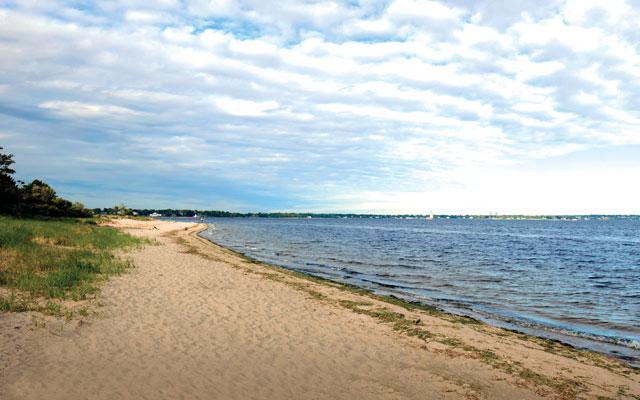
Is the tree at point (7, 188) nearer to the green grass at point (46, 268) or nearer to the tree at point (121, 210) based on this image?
the green grass at point (46, 268)

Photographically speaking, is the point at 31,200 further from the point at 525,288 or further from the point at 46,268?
the point at 525,288

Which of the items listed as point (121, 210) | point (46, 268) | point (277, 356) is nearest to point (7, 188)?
point (46, 268)

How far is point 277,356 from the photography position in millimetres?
10578

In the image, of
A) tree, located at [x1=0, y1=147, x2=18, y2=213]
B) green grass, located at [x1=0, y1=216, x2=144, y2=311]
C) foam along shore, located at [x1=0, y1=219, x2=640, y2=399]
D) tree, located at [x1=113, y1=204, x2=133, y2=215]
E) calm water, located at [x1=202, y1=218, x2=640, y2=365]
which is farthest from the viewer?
tree, located at [x1=113, y1=204, x2=133, y2=215]

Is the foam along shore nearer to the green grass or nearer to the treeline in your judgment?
the green grass

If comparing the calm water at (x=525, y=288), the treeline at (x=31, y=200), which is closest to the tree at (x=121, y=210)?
the treeline at (x=31, y=200)

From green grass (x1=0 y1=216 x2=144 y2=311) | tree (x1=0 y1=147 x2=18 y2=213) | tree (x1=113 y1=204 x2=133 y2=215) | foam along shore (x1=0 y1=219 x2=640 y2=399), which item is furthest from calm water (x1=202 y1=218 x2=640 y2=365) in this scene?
tree (x1=113 y1=204 x2=133 y2=215)

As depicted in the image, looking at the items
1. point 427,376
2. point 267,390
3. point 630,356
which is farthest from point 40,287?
point 630,356

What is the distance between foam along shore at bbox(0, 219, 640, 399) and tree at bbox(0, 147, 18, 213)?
164 feet

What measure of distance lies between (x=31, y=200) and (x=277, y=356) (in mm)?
74490

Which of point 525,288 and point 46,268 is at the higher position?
point 46,268

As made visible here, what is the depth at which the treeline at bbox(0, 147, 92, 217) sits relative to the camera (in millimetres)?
55531

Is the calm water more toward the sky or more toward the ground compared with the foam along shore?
more toward the ground

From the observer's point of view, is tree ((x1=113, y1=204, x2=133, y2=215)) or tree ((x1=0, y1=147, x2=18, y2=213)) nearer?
tree ((x1=0, y1=147, x2=18, y2=213))
